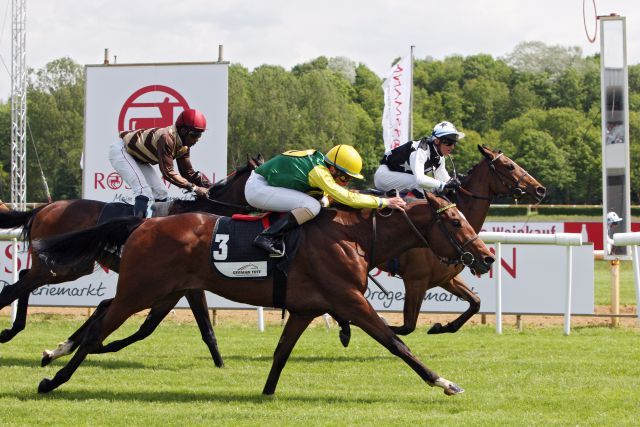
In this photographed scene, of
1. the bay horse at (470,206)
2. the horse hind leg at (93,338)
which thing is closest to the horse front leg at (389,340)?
the horse hind leg at (93,338)

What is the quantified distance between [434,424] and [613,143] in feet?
32.4

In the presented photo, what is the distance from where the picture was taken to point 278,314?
50.1ft

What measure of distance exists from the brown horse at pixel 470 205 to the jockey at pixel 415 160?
217 mm

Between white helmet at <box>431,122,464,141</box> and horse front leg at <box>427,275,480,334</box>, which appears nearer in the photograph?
white helmet at <box>431,122,464,141</box>

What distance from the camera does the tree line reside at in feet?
205

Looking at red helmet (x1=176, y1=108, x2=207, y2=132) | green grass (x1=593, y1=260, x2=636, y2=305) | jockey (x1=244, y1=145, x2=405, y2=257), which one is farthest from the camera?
green grass (x1=593, y1=260, x2=636, y2=305)

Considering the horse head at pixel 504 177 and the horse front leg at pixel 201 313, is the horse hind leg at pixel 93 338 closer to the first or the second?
the horse front leg at pixel 201 313

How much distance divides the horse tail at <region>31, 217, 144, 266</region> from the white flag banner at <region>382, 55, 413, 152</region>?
1340 centimetres

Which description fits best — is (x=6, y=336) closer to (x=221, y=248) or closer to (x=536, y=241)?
(x=221, y=248)

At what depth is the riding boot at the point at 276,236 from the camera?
750 centimetres

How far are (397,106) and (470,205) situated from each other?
1135 cm

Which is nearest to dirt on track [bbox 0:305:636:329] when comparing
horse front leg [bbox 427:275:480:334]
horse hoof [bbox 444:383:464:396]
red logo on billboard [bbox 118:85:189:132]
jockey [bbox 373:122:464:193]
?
red logo on billboard [bbox 118:85:189:132]

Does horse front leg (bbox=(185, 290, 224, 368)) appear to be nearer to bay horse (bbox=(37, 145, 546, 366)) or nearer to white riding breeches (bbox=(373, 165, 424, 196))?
bay horse (bbox=(37, 145, 546, 366))

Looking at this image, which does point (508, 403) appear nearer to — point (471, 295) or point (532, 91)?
point (471, 295)
